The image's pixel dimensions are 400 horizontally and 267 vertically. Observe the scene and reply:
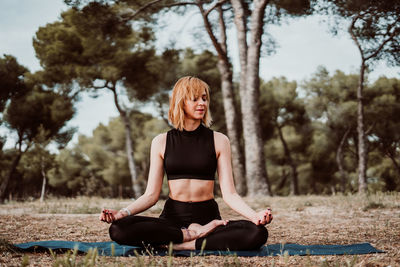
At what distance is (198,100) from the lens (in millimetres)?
2973

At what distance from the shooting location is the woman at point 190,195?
266 cm

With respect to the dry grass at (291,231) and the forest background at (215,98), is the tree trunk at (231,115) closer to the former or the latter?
the forest background at (215,98)

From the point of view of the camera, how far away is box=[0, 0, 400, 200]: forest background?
10781 millimetres

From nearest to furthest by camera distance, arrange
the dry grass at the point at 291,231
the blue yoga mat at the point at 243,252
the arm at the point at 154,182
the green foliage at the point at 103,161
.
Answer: the dry grass at the point at 291,231 → the blue yoga mat at the point at 243,252 → the arm at the point at 154,182 → the green foliage at the point at 103,161

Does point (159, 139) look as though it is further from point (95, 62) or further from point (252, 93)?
point (95, 62)

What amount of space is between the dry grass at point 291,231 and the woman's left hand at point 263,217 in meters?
0.23

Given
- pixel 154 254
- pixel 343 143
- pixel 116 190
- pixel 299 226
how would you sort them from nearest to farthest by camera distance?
1. pixel 154 254
2. pixel 299 226
3. pixel 343 143
4. pixel 116 190

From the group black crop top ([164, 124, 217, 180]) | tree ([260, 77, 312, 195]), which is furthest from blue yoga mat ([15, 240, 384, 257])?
tree ([260, 77, 312, 195])

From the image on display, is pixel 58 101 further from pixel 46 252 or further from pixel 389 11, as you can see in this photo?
pixel 46 252

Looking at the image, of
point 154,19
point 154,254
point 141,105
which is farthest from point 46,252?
point 141,105

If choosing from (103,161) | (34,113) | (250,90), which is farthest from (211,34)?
(103,161)

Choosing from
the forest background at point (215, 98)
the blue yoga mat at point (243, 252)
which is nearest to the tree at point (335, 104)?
the forest background at point (215, 98)

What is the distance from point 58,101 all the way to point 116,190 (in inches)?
534

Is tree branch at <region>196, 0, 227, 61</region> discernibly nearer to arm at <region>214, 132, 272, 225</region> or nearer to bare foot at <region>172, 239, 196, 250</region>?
arm at <region>214, 132, 272, 225</region>
